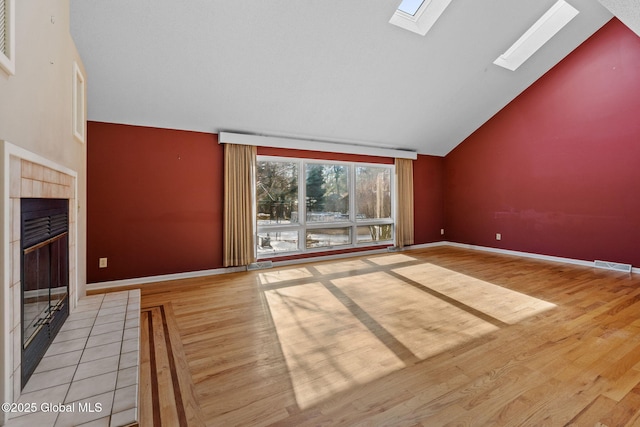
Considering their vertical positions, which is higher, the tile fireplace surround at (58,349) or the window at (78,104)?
the window at (78,104)

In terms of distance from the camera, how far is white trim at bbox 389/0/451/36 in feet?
10.5

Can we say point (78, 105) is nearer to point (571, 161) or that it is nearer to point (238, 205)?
point (238, 205)

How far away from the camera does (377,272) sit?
4.25m

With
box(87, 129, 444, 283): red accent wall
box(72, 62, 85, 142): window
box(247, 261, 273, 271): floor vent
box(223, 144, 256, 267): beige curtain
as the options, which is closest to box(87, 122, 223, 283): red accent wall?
box(87, 129, 444, 283): red accent wall

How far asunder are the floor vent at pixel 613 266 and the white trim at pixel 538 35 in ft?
11.0

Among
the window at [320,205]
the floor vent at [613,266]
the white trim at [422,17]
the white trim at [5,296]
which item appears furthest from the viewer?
the window at [320,205]

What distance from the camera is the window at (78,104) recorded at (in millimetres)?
2448

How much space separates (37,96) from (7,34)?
0.43m

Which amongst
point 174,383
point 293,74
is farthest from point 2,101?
point 293,74

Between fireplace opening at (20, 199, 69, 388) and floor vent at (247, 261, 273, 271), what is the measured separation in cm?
233

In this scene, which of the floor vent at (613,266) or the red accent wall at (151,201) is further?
the floor vent at (613,266)

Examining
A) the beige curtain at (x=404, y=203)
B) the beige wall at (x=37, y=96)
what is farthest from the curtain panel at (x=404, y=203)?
the beige wall at (x=37, y=96)

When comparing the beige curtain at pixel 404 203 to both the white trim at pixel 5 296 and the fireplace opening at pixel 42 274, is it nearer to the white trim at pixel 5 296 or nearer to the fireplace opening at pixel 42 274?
the fireplace opening at pixel 42 274

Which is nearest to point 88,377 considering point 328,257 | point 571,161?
point 328,257
